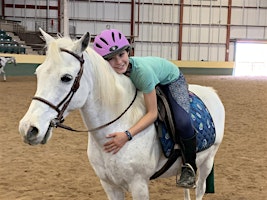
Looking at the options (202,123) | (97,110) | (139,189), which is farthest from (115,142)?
(202,123)

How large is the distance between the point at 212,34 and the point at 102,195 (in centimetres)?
2641

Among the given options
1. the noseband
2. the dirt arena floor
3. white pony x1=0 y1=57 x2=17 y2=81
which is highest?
the noseband

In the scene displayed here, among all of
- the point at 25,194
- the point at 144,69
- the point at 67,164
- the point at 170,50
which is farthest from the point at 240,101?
the point at 170,50

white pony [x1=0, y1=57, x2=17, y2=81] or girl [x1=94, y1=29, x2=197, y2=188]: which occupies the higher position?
girl [x1=94, y1=29, x2=197, y2=188]

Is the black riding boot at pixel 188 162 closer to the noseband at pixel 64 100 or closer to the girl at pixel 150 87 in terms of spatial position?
the girl at pixel 150 87

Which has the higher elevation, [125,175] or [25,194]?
[125,175]

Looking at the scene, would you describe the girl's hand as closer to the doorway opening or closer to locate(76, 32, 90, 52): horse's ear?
locate(76, 32, 90, 52): horse's ear

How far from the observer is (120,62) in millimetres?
2309

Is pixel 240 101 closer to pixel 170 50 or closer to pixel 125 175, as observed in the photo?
pixel 125 175

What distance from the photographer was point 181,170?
8.87 ft

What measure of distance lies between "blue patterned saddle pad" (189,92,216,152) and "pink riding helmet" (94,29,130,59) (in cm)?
86

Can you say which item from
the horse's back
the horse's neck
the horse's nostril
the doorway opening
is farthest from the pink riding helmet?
the doorway opening

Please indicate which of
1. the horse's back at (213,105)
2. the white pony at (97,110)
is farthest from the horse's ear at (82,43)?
the horse's back at (213,105)

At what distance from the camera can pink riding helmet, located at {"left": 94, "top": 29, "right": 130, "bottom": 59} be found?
2256 mm
